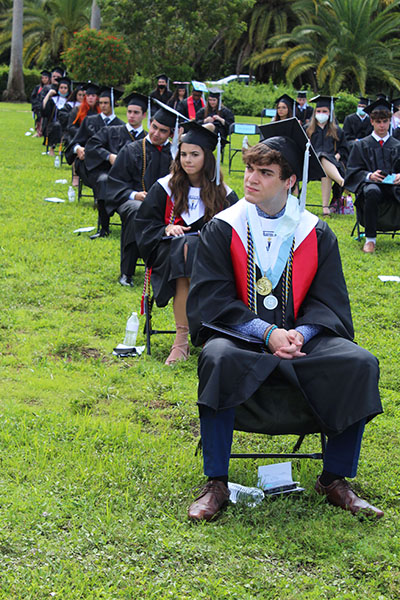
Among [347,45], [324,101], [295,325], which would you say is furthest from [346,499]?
[347,45]

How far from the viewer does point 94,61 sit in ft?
92.8

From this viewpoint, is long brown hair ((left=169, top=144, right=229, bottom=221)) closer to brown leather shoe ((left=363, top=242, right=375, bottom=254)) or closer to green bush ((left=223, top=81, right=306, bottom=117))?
brown leather shoe ((left=363, top=242, right=375, bottom=254))

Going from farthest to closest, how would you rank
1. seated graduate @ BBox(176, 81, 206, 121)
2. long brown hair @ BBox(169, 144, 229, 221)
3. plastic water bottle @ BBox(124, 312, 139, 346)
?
seated graduate @ BBox(176, 81, 206, 121), plastic water bottle @ BBox(124, 312, 139, 346), long brown hair @ BBox(169, 144, 229, 221)

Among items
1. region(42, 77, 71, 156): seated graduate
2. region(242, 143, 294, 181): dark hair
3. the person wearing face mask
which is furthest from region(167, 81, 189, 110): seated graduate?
region(242, 143, 294, 181): dark hair

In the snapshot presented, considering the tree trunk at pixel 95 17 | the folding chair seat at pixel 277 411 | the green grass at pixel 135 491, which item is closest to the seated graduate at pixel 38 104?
the tree trunk at pixel 95 17

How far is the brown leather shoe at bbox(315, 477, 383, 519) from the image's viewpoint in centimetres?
356

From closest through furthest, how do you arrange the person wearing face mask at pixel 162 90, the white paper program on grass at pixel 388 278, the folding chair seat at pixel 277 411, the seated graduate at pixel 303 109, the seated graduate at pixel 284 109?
the folding chair seat at pixel 277 411
the white paper program on grass at pixel 388 278
the seated graduate at pixel 284 109
the seated graduate at pixel 303 109
the person wearing face mask at pixel 162 90

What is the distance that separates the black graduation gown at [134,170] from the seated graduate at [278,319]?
3.63 meters

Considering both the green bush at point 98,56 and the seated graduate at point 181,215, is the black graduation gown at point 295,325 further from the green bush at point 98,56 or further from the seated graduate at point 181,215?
the green bush at point 98,56

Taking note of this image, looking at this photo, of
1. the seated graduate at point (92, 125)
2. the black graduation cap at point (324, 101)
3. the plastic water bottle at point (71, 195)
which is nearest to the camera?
the seated graduate at point (92, 125)

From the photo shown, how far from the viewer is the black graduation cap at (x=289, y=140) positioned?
398 cm

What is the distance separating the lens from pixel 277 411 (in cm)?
362

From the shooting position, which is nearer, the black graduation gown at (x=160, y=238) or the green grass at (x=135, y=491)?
the green grass at (x=135, y=491)

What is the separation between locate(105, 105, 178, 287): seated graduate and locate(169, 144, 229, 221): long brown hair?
54.0 inches
